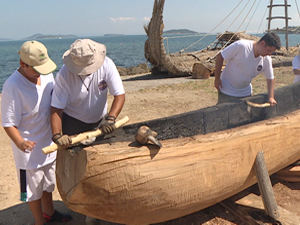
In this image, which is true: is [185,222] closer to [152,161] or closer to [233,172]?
[233,172]

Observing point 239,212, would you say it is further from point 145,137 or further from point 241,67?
point 241,67

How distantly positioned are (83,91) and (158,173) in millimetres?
834

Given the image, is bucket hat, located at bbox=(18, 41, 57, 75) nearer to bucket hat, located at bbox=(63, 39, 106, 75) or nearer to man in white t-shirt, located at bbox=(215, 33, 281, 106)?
bucket hat, located at bbox=(63, 39, 106, 75)

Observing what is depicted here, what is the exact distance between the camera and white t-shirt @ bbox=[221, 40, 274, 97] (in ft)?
9.84

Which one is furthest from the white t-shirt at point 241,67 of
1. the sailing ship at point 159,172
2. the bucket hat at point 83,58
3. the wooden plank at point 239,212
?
the bucket hat at point 83,58

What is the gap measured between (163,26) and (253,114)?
7373 mm

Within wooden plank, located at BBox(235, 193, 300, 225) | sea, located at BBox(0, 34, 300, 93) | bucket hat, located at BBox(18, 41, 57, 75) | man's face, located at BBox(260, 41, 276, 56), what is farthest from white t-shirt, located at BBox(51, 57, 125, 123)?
sea, located at BBox(0, 34, 300, 93)

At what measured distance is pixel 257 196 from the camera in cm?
265

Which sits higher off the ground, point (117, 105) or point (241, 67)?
point (241, 67)

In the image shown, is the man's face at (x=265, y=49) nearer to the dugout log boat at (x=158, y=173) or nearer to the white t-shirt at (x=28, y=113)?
the dugout log boat at (x=158, y=173)

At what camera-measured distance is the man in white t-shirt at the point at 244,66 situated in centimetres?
288

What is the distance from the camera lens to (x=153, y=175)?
5.80ft

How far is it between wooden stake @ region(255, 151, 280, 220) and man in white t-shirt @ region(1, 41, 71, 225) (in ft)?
5.39

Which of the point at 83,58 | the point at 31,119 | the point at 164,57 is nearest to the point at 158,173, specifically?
the point at 83,58
